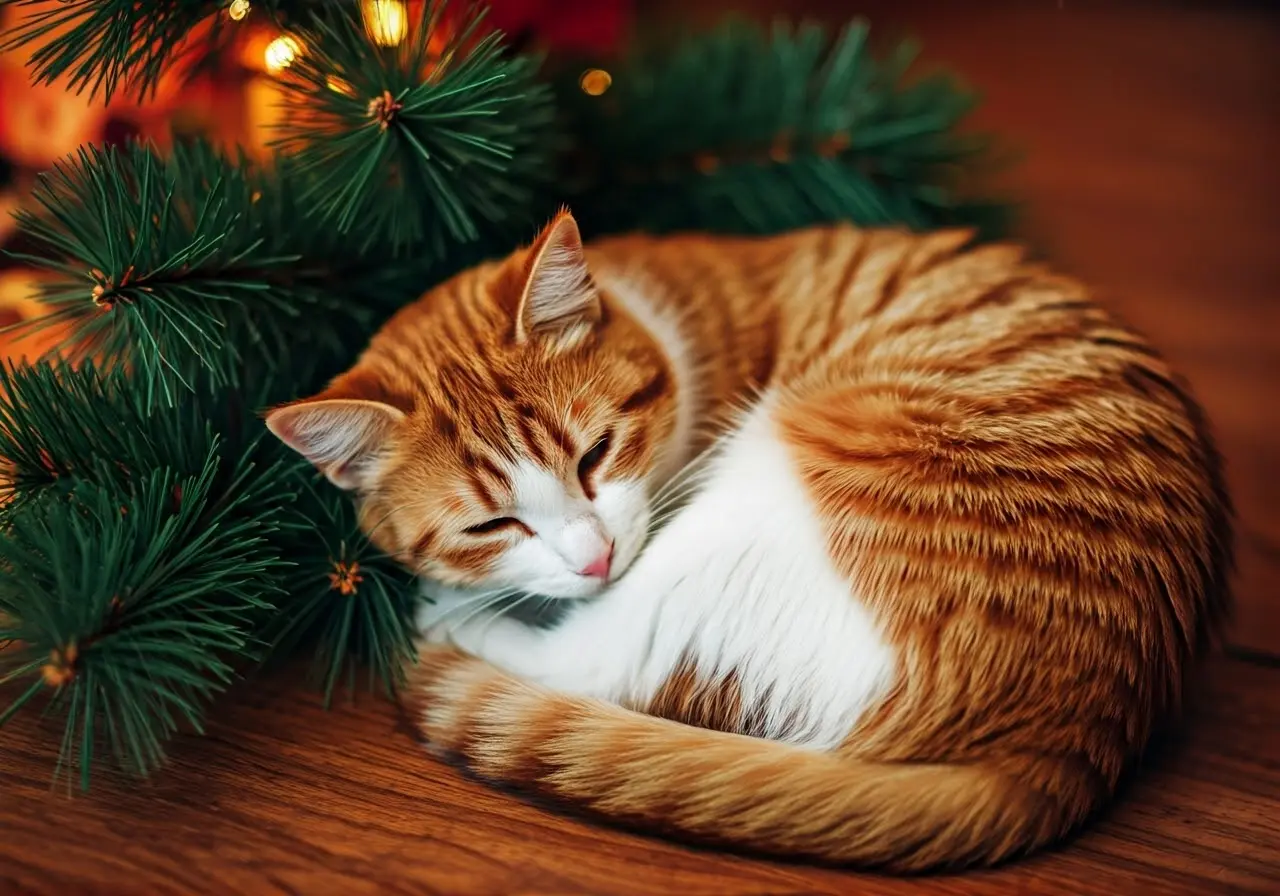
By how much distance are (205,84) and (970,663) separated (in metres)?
1.25

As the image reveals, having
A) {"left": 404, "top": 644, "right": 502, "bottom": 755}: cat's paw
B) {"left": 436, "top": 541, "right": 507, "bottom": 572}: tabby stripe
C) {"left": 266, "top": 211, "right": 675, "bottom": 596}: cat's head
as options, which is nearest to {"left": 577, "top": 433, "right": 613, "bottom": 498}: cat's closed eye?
{"left": 266, "top": 211, "right": 675, "bottom": 596}: cat's head

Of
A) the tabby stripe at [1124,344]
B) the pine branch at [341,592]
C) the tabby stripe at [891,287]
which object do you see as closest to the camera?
the pine branch at [341,592]

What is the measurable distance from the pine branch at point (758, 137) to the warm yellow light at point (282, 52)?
0.39m

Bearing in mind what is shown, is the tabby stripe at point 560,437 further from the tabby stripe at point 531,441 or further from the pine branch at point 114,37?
the pine branch at point 114,37

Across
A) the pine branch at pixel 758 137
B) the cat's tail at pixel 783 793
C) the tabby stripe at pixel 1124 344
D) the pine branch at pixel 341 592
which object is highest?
the pine branch at pixel 758 137

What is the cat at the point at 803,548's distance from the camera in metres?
0.85

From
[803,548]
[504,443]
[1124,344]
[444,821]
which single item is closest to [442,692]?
[444,821]

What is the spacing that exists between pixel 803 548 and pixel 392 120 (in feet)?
1.74

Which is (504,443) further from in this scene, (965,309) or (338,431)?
(965,309)

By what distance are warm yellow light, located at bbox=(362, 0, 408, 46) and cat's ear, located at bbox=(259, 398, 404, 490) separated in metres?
0.33

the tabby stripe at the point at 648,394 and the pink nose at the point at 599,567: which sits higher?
the tabby stripe at the point at 648,394

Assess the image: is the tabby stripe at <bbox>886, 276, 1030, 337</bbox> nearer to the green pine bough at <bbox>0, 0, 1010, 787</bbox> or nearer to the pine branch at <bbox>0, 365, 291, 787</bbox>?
the green pine bough at <bbox>0, 0, 1010, 787</bbox>

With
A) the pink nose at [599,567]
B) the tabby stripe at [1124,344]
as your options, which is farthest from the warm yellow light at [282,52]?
the tabby stripe at [1124,344]

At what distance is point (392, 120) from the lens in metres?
0.92
